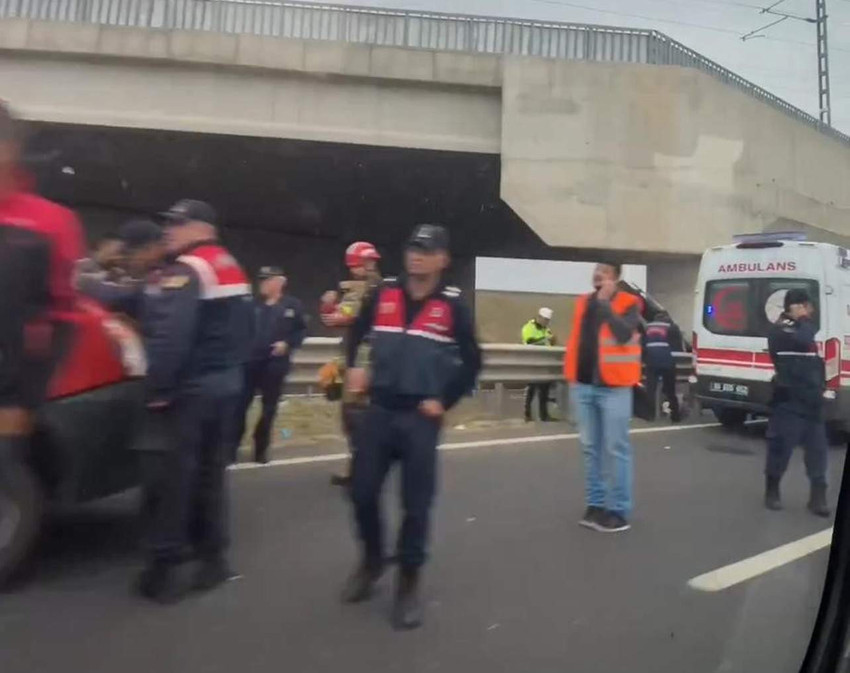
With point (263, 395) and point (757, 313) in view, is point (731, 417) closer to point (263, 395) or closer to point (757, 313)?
point (757, 313)

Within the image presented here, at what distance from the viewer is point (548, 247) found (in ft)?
11.0

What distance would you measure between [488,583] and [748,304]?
6.34 ft

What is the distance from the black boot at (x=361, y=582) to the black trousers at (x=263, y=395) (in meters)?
0.49

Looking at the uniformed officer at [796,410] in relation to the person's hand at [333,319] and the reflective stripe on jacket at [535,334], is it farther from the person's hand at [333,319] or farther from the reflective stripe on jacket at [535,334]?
the person's hand at [333,319]

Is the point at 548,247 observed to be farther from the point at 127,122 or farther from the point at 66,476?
the point at 66,476

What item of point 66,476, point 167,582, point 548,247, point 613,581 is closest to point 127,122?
point 66,476

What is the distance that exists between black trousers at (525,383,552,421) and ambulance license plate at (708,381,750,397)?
826mm

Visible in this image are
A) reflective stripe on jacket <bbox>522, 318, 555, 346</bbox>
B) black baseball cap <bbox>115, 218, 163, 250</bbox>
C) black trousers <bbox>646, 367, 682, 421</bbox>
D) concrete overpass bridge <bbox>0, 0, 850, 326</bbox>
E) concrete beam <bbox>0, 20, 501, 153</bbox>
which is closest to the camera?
black baseball cap <bbox>115, 218, 163, 250</bbox>

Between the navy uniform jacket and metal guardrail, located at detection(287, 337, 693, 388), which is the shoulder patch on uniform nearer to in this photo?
the navy uniform jacket

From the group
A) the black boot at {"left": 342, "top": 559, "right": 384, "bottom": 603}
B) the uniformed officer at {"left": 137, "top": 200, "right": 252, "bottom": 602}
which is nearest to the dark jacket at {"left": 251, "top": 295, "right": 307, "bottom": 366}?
the uniformed officer at {"left": 137, "top": 200, "right": 252, "bottom": 602}

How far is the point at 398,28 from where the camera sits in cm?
304

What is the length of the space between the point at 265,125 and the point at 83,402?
3.64ft

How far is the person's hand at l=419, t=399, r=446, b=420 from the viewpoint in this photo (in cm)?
295

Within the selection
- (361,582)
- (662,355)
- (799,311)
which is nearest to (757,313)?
(799,311)
